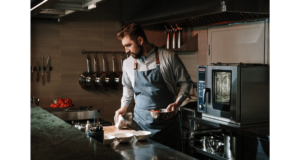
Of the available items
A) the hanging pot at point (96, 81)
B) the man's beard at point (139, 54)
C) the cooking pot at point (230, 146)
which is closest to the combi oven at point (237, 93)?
the cooking pot at point (230, 146)

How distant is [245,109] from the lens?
2951mm

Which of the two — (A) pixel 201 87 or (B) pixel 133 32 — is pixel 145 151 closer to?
(B) pixel 133 32

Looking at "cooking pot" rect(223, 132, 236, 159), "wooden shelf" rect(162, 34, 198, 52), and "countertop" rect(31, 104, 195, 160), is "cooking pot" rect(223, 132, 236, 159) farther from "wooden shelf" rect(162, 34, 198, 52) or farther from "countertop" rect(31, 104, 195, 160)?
"wooden shelf" rect(162, 34, 198, 52)

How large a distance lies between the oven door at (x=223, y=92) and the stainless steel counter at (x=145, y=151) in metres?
1.33

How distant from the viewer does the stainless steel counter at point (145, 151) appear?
1.57m

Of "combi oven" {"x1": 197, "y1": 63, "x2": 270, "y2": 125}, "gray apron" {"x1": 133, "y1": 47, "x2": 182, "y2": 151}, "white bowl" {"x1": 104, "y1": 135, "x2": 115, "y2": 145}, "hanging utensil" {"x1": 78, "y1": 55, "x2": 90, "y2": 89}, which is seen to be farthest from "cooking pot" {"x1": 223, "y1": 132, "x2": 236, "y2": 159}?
"hanging utensil" {"x1": 78, "y1": 55, "x2": 90, "y2": 89}

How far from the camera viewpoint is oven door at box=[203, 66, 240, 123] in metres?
2.92

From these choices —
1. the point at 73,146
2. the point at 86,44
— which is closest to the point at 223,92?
the point at 73,146

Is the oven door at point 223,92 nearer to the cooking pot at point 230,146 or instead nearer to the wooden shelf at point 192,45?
the cooking pot at point 230,146

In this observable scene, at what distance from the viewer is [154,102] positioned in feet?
8.52

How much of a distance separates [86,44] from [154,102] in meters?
2.54

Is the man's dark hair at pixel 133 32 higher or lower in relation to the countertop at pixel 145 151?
higher
